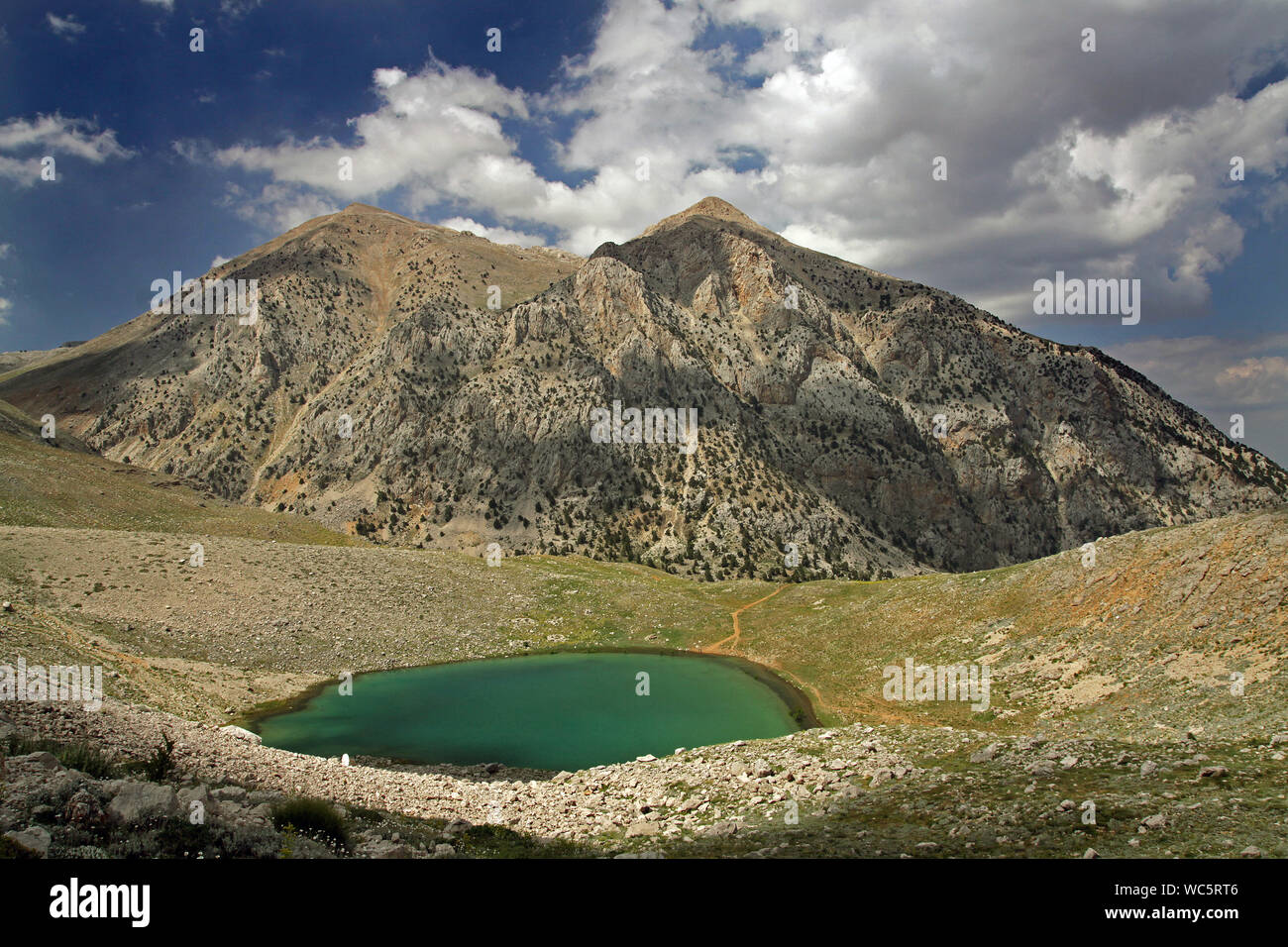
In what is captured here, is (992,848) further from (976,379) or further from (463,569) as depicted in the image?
(976,379)

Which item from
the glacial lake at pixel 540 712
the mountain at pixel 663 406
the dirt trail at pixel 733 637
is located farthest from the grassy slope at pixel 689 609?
the mountain at pixel 663 406

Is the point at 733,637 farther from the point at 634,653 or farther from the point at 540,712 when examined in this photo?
the point at 540,712

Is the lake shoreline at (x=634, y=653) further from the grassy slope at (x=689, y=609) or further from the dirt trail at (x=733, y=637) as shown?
the grassy slope at (x=689, y=609)

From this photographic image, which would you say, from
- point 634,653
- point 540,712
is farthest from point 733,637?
point 540,712

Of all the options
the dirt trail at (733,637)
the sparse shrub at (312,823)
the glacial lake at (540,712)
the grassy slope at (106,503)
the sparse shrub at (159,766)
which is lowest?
the glacial lake at (540,712)

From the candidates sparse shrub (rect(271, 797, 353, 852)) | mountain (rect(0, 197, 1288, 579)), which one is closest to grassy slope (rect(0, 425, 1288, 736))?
sparse shrub (rect(271, 797, 353, 852))

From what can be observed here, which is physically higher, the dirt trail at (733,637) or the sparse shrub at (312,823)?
the sparse shrub at (312,823)
